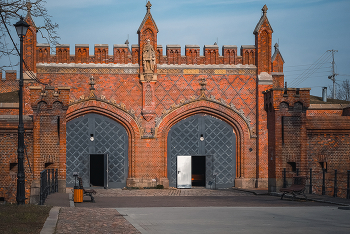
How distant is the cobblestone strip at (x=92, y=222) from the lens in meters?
9.12

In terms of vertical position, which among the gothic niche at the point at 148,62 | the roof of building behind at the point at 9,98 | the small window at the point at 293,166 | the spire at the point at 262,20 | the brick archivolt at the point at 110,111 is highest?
the spire at the point at 262,20

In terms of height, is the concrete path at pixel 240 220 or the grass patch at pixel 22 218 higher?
the grass patch at pixel 22 218

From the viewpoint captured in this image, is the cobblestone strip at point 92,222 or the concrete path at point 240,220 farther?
the concrete path at point 240,220

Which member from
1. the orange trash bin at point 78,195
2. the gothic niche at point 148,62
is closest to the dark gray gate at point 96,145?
the gothic niche at point 148,62

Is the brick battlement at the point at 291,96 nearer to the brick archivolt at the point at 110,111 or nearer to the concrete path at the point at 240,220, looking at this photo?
the brick archivolt at the point at 110,111

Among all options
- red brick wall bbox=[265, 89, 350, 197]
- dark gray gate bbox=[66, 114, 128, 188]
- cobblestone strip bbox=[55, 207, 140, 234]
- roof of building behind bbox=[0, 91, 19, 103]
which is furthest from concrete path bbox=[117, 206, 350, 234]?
roof of building behind bbox=[0, 91, 19, 103]

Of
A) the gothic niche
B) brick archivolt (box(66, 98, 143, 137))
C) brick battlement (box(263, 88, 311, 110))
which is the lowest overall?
brick archivolt (box(66, 98, 143, 137))

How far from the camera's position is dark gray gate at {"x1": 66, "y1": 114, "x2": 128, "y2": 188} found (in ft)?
76.5

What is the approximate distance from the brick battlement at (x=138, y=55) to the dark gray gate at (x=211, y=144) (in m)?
2.94

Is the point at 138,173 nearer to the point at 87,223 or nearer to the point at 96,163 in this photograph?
the point at 96,163

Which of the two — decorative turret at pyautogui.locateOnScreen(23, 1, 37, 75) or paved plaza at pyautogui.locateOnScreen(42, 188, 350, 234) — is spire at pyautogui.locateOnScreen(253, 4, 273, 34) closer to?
decorative turret at pyautogui.locateOnScreen(23, 1, 37, 75)

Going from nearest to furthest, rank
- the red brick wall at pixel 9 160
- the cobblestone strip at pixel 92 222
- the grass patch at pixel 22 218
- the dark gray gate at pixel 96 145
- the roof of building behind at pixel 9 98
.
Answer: the grass patch at pixel 22 218 < the cobblestone strip at pixel 92 222 < the red brick wall at pixel 9 160 < the dark gray gate at pixel 96 145 < the roof of building behind at pixel 9 98

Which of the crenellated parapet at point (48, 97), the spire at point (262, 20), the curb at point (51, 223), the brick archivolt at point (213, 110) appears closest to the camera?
the curb at point (51, 223)

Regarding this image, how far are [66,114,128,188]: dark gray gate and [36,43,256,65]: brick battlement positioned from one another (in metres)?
2.90
